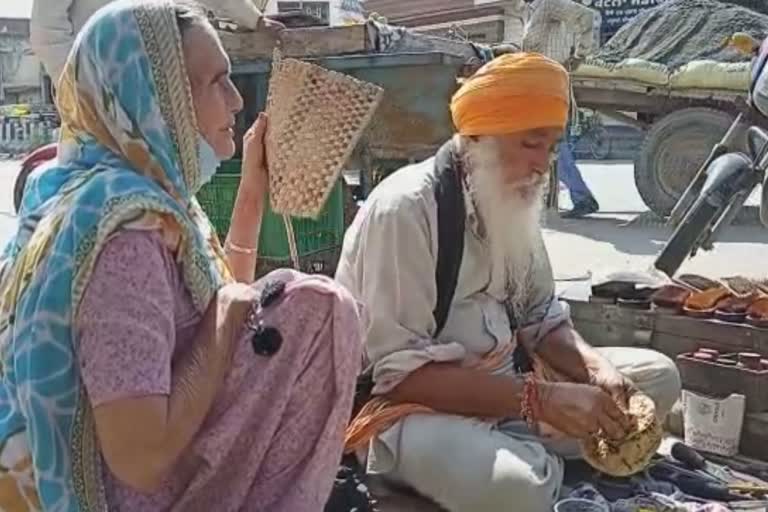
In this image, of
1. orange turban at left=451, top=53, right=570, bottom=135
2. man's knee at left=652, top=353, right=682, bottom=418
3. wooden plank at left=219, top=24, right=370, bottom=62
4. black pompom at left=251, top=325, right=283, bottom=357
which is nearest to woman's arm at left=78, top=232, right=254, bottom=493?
black pompom at left=251, top=325, right=283, bottom=357

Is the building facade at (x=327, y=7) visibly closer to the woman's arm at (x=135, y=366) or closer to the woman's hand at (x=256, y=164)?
the woman's hand at (x=256, y=164)

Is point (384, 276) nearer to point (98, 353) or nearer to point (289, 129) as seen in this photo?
point (289, 129)

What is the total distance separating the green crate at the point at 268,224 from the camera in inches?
200

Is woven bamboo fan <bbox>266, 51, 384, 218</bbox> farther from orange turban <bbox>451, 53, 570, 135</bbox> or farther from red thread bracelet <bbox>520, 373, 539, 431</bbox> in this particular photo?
red thread bracelet <bbox>520, 373, 539, 431</bbox>

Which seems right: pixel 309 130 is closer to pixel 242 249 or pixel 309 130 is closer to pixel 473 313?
pixel 242 249

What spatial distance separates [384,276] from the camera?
2641mm

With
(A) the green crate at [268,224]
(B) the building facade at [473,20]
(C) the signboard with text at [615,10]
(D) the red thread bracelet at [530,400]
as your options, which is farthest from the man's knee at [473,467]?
(C) the signboard with text at [615,10]

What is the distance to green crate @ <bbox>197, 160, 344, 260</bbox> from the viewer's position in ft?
16.6

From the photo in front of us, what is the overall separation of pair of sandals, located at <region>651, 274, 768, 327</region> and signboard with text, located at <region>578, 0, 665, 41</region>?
17.9 metres

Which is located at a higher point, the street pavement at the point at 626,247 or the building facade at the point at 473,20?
the building facade at the point at 473,20

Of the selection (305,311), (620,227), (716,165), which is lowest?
(620,227)

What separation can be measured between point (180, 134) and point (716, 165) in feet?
11.9

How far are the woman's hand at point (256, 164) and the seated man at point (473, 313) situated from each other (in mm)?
317

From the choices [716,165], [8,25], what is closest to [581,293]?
[716,165]
